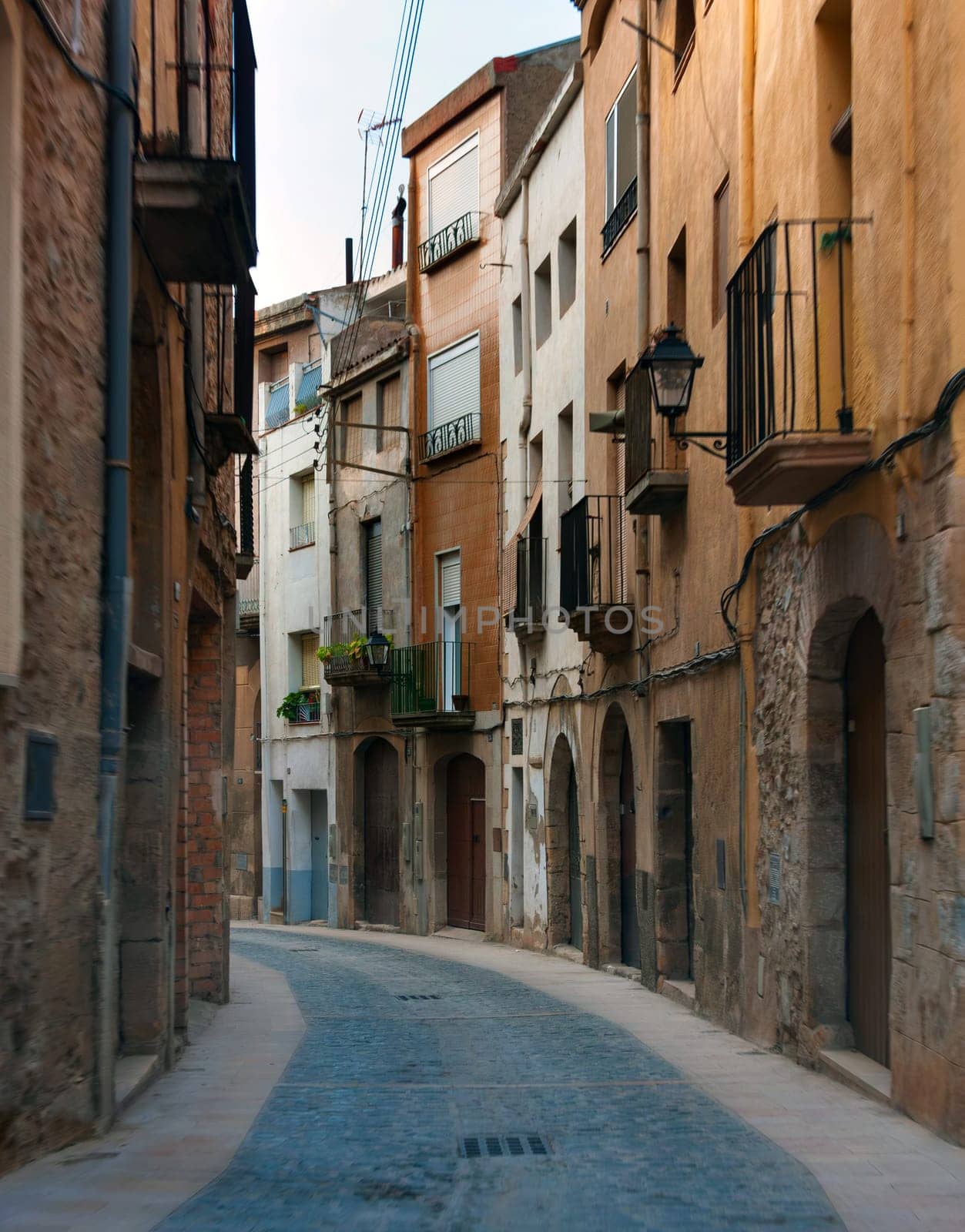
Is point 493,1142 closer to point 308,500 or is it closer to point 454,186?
point 454,186

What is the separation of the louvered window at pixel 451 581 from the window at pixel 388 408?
2861mm

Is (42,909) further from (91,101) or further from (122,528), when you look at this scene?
(91,101)

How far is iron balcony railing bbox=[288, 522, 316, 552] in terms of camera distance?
98.9ft

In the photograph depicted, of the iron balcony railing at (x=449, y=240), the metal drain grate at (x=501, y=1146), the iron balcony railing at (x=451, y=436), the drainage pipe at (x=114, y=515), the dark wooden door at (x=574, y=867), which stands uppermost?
the iron balcony railing at (x=449, y=240)

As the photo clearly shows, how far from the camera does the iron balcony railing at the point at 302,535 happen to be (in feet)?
98.9

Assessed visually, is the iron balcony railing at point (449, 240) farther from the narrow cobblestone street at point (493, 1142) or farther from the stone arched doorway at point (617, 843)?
the narrow cobblestone street at point (493, 1142)

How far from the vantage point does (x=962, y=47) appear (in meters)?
6.43

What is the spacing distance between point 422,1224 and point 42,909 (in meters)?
1.97

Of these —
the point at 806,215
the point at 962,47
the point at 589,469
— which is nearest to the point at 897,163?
the point at 962,47

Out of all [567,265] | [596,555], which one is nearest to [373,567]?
[567,265]

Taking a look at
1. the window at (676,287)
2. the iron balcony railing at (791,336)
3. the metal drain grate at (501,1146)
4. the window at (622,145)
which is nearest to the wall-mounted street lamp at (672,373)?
the iron balcony railing at (791,336)

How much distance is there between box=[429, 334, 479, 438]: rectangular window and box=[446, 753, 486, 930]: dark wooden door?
525 centimetres

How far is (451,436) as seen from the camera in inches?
956

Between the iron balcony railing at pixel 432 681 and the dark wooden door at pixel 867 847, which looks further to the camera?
the iron balcony railing at pixel 432 681
